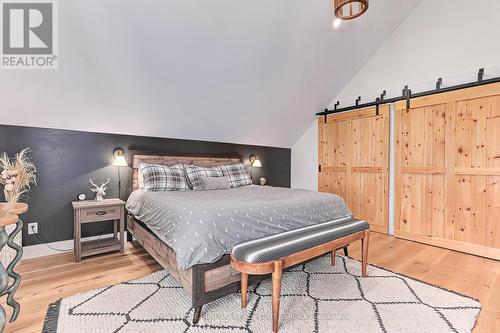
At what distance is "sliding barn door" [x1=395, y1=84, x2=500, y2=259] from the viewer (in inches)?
115

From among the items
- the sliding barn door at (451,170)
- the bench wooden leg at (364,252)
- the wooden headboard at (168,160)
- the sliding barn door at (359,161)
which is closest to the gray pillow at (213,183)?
the wooden headboard at (168,160)

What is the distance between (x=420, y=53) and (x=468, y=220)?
238 cm

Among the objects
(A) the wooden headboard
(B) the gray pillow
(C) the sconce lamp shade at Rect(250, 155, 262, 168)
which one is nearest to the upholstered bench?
(B) the gray pillow

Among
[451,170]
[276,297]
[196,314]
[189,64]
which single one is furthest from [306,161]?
[196,314]

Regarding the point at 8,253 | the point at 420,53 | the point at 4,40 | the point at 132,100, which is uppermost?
the point at 420,53

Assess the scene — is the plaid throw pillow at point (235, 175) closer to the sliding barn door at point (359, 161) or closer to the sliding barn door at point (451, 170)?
the sliding barn door at point (359, 161)

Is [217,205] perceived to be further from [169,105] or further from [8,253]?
[8,253]

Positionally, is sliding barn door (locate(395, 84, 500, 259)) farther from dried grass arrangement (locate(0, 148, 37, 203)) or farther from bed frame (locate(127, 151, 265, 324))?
dried grass arrangement (locate(0, 148, 37, 203))

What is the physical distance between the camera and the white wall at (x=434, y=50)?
305 centimetres

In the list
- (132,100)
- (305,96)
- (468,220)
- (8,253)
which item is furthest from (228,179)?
(468,220)

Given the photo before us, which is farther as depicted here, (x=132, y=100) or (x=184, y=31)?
(x=132, y=100)

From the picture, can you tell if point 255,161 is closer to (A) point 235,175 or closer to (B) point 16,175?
(A) point 235,175

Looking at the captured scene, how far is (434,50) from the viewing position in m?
3.46

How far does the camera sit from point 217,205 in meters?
2.03
